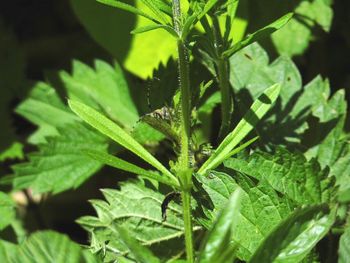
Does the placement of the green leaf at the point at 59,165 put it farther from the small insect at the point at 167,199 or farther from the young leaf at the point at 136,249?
the young leaf at the point at 136,249

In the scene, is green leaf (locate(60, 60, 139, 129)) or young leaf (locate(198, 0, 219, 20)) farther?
green leaf (locate(60, 60, 139, 129))

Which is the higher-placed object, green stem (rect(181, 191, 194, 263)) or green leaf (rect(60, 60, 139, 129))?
green leaf (rect(60, 60, 139, 129))

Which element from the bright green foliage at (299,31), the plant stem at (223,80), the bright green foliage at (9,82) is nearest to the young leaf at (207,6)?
the plant stem at (223,80)

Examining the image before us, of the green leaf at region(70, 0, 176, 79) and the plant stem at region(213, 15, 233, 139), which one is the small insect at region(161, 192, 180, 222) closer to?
the plant stem at region(213, 15, 233, 139)

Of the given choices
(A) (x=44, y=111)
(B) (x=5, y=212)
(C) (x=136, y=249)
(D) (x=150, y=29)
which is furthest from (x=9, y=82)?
(C) (x=136, y=249)

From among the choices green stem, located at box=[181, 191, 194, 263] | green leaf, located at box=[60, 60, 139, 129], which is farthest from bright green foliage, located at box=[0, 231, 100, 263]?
green leaf, located at box=[60, 60, 139, 129]
